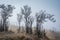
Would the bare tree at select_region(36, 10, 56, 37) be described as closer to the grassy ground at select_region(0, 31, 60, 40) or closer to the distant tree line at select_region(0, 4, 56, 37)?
the distant tree line at select_region(0, 4, 56, 37)

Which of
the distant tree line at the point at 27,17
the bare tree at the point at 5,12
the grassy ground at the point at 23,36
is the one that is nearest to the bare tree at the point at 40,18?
the distant tree line at the point at 27,17

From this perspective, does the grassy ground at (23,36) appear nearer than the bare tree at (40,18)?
Yes

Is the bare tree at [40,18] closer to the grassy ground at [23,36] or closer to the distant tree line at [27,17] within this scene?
the distant tree line at [27,17]

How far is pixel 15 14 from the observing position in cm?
336

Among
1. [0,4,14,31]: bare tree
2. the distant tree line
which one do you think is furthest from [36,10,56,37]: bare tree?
[0,4,14,31]: bare tree

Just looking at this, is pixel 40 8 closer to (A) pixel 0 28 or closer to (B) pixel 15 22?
(B) pixel 15 22

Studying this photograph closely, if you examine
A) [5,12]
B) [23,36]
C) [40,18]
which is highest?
[5,12]

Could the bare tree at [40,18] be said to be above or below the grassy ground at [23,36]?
above

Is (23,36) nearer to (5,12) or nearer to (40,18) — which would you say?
(40,18)

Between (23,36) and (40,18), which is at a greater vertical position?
(40,18)

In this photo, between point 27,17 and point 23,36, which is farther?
point 27,17

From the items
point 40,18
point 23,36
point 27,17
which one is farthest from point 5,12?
point 40,18

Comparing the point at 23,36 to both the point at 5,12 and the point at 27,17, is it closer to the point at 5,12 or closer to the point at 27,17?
the point at 27,17

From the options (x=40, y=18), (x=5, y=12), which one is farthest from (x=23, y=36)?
(x=5, y=12)
